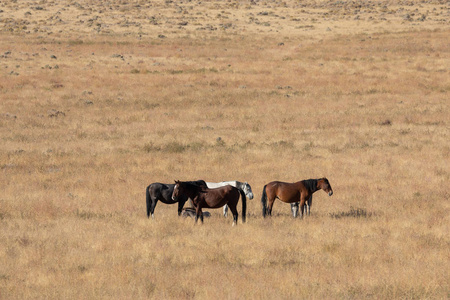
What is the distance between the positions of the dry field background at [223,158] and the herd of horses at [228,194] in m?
0.42

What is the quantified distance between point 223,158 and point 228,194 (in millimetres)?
9505

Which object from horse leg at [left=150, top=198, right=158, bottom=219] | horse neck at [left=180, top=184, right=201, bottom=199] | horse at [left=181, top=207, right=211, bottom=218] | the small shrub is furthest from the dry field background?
horse neck at [left=180, top=184, right=201, bottom=199]

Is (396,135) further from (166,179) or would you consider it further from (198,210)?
(198,210)

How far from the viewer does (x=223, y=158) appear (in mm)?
22906

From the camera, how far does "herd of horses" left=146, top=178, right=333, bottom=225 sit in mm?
13430

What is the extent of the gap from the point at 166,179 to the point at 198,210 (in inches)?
249

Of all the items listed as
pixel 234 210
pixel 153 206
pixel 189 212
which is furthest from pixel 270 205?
pixel 153 206

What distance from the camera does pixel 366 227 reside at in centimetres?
1323

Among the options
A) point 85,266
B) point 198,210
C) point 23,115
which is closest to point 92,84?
point 23,115

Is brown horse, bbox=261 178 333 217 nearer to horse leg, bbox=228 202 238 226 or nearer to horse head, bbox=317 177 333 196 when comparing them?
horse head, bbox=317 177 333 196

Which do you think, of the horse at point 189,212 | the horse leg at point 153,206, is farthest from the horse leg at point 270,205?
the horse leg at point 153,206

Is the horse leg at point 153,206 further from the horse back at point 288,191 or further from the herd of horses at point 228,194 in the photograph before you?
the horse back at point 288,191

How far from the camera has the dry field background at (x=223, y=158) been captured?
9.93 meters

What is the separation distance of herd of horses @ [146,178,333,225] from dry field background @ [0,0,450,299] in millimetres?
425
